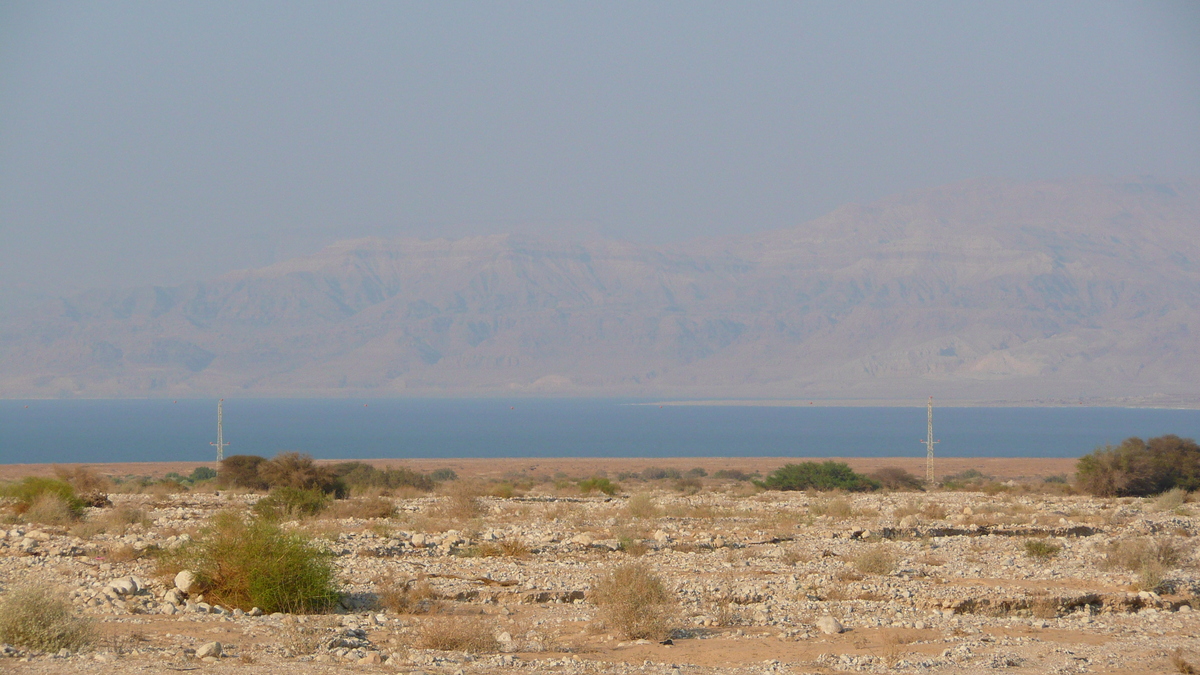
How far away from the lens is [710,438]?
140 meters

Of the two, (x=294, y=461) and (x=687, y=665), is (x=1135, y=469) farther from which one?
(x=687, y=665)

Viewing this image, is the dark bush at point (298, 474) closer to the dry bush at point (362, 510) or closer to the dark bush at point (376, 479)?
the dark bush at point (376, 479)

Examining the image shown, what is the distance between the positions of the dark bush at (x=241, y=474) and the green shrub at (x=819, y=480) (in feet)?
62.3

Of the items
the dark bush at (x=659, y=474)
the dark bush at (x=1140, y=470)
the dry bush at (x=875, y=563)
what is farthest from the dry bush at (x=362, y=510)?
the dark bush at (x=659, y=474)

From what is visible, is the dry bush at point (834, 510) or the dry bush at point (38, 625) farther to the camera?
the dry bush at point (834, 510)

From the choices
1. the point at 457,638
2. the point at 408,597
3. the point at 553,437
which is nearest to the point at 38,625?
the point at 457,638

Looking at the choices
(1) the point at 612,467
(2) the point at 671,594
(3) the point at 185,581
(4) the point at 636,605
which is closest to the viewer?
(4) the point at 636,605

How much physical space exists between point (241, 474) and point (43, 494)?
48.5 feet

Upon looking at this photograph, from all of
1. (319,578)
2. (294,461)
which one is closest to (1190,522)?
(319,578)

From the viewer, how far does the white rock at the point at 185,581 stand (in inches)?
578

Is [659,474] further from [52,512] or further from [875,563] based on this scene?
[875,563]

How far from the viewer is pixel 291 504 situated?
1033 inches

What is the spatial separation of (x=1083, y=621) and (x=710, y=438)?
125863 millimetres

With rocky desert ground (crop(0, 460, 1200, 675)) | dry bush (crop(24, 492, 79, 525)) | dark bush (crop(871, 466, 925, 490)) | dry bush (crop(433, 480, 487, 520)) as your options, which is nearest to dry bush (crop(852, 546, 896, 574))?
rocky desert ground (crop(0, 460, 1200, 675))
